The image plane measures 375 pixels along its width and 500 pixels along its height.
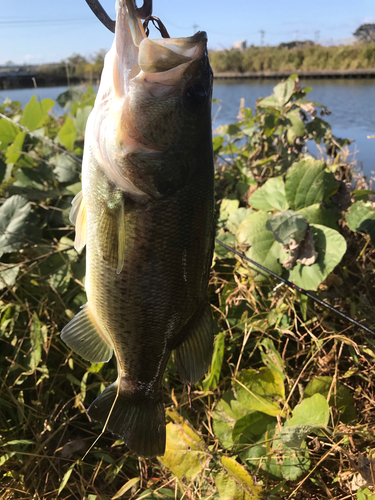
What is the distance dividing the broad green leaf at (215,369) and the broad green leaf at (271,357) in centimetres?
27

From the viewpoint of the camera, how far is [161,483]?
1.88m

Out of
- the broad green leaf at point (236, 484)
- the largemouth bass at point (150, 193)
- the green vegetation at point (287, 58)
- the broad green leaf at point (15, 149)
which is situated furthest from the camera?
the green vegetation at point (287, 58)

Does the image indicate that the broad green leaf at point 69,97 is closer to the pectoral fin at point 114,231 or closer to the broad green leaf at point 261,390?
the pectoral fin at point 114,231

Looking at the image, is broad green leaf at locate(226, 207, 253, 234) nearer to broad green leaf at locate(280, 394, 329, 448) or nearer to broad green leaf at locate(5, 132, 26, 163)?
broad green leaf at locate(280, 394, 329, 448)

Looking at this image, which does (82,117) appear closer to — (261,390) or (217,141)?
(217,141)

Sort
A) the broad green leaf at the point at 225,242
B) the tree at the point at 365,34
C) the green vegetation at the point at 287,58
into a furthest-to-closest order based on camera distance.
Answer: the green vegetation at the point at 287,58 → the tree at the point at 365,34 → the broad green leaf at the point at 225,242

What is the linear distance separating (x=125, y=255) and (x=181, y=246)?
180 millimetres

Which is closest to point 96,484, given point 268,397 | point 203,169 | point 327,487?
point 268,397

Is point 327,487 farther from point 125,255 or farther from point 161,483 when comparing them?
point 125,255

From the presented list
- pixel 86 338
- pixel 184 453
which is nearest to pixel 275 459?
pixel 184 453

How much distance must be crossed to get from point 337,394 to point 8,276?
2.12m

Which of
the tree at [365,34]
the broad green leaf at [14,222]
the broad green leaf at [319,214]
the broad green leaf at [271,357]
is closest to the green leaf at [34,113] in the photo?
the broad green leaf at [14,222]

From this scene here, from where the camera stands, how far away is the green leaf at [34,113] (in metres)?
2.81

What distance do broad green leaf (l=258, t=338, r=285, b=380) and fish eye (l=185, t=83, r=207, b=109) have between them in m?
1.54
